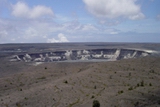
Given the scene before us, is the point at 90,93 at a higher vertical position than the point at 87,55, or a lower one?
higher

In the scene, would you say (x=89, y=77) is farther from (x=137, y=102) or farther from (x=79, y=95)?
(x=137, y=102)

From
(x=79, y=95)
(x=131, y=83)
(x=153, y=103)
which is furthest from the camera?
(x=131, y=83)

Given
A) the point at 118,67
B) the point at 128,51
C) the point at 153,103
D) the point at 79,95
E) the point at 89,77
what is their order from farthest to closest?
the point at 128,51
the point at 118,67
the point at 89,77
the point at 79,95
the point at 153,103

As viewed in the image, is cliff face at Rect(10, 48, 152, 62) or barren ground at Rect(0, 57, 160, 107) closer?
barren ground at Rect(0, 57, 160, 107)

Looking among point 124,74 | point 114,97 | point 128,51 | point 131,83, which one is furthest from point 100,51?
point 114,97

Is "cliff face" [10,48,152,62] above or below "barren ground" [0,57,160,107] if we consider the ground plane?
below

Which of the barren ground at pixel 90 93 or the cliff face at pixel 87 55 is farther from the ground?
the barren ground at pixel 90 93

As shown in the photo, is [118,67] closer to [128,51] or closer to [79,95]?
[79,95]

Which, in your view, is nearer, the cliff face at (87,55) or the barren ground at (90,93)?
the barren ground at (90,93)

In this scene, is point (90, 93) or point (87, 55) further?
point (87, 55)

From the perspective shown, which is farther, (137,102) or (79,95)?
(79,95)
